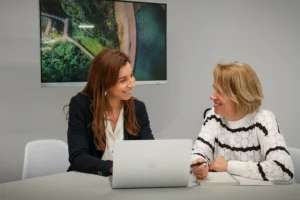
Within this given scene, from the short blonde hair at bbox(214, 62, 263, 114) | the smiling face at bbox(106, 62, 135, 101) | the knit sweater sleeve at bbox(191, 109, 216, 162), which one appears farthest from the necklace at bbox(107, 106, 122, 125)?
the short blonde hair at bbox(214, 62, 263, 114)

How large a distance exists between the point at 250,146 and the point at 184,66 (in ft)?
6.26

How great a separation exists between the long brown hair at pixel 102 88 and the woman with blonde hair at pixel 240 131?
493mm

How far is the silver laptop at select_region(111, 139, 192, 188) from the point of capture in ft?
5.10

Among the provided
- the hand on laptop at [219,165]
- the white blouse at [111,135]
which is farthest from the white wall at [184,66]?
the hand on laptop at [219,165]

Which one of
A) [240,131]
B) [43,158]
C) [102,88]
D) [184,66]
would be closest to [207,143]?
[240,131]

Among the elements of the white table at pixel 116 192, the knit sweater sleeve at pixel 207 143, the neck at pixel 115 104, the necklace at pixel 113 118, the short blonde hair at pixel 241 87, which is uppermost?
the short blonde hair at pixel 241 87

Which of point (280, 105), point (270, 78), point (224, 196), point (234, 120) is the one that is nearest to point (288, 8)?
point (270, 78)

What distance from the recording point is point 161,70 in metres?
3.69

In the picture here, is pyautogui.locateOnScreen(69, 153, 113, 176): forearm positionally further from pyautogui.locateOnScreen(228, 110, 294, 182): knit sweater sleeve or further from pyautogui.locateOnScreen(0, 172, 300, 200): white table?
pyautogui.locateOnScreen(228, 110, 294, 182): knit sweater sleeve

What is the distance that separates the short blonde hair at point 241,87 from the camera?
202 cm

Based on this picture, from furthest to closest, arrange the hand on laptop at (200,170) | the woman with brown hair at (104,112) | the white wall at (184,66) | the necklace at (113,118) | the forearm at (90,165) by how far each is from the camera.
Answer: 1. the white wall at (184,66)
2. the necklace at (113,118)
3. the woman with brown hair at (104,112)
4. the forearm at (90,165)
5. the hand on laptop at (200,170)

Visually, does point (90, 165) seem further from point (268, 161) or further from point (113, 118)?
point (268, 161)

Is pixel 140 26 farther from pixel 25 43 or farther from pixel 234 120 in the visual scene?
pixel 234 120

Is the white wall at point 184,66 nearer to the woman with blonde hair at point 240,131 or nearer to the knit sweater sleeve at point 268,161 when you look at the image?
the woman with blonde hair at point 240,131
